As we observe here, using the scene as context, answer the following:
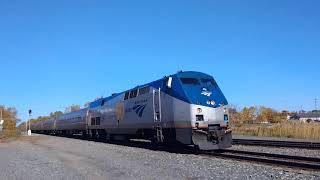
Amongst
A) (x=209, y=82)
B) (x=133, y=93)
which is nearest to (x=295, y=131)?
(x=133, y=93)

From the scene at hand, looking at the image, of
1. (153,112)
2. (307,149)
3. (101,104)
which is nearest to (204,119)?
(153,112)

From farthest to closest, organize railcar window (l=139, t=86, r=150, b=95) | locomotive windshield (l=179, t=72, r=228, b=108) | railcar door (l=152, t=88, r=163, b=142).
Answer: railcar window (l=139, t=86, r=150, b=95) → railcar door (l=152, t=88, r=163, b=142) → locomotive windshield (l=179, t=72, r=228, b=108)

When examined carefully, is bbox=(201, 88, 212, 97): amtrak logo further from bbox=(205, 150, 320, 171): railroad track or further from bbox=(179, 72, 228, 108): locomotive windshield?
bbox=(205, 150, 320, 171): railroad track

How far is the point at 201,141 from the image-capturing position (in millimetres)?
19500

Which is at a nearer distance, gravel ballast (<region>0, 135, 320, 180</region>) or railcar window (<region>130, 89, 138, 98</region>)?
gravel ballast (<region>0, 135, 320, 180</region>)

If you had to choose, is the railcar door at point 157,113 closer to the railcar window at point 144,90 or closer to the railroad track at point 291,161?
the railcar window at point 144,90

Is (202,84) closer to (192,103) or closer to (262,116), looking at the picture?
(192,103)

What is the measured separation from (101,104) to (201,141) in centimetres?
1818

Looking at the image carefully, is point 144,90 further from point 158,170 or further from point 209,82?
point 158,170

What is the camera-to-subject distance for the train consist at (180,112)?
1972cm

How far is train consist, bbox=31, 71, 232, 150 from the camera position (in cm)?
1972

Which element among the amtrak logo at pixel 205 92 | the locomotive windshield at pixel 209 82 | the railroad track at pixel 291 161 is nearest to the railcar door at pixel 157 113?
the locomotive windshield at pixel 209 82

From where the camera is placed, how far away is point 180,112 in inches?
800

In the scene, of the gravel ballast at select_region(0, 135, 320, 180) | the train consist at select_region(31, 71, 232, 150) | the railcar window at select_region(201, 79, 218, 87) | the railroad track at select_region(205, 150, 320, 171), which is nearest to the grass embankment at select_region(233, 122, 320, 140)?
the railcar window at select_region(201, 79, 218, 87)
